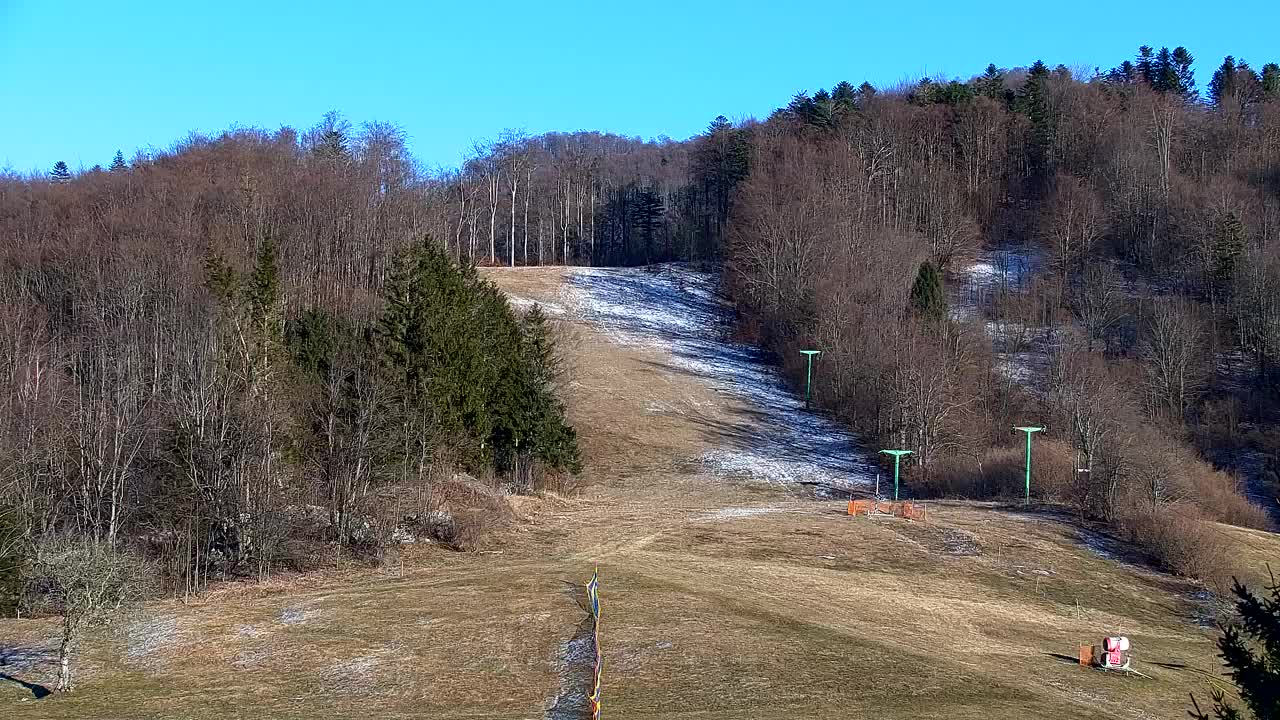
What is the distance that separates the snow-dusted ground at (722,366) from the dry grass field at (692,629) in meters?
11.7

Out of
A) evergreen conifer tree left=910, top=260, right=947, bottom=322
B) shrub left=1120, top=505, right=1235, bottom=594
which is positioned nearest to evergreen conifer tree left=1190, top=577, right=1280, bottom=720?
shrub left=1120, top=505, right=1235, bottom=594

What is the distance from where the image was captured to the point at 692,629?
987 inches

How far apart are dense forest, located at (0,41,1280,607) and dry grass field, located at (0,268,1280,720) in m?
3.60

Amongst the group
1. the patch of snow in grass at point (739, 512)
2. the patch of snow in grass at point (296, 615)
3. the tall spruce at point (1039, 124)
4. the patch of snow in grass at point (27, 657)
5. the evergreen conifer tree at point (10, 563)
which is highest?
the tall spruce at point (1039, 124)

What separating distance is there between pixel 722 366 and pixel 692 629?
164 feet

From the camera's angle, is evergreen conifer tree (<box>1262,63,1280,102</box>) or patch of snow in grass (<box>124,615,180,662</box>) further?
evergreen conifer tree (<box>1262,63,1280,102</box>)

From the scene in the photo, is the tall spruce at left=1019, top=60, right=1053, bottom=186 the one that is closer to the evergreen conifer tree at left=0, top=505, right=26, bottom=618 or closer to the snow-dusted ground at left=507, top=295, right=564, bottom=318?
the snow-dusted ground at left=507, top=295, right=564, bottom=318

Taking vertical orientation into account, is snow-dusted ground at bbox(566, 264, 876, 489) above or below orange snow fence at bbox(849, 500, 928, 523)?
above

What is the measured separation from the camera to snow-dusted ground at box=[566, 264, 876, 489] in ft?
183

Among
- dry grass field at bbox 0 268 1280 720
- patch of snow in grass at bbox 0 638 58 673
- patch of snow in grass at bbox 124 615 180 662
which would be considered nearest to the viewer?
dry grass field at bbox 0 268 1280 720

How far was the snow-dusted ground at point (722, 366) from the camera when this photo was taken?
55906 mm

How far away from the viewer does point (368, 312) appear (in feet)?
155

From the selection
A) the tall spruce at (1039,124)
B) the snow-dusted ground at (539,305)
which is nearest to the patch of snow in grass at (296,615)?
the snow-dusted ground at (539,305)

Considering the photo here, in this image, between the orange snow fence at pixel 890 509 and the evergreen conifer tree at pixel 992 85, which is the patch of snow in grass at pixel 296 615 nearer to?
the orange snow fence at pixel 890 509
